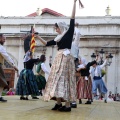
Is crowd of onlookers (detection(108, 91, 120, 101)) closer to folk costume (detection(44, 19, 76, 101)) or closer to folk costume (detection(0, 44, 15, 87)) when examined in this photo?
folk costume (detection(0, 44, 15, 87))

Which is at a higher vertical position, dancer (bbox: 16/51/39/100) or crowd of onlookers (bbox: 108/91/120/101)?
dancer (bbox: 16/51/39/100)

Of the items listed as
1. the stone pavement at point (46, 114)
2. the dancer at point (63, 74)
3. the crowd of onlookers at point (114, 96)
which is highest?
the dancer at point (63, 74)

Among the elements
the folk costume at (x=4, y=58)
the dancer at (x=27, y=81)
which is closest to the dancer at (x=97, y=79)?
the dancer at (x=27, y=81)

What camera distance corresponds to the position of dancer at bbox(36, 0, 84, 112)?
18.1ft

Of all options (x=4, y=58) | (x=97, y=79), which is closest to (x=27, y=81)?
(x=4, y=58)

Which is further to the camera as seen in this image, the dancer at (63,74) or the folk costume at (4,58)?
the folk costume at (4,58)

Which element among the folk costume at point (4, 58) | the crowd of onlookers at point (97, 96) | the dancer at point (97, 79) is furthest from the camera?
the crowd of onlookers at point (97, 96)

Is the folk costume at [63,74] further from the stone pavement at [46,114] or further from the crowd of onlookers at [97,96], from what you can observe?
the crowd of onlookers at [97,96]

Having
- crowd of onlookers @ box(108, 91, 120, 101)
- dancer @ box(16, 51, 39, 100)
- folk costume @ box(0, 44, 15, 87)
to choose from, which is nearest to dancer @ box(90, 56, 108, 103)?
dancer @ box(16, 51, 39, 100)

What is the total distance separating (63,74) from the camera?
18.5 feet

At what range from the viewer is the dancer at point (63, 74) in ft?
18.1

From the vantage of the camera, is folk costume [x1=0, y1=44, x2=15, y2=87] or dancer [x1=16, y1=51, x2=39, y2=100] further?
dancer [x1=16, y1=51, x2=39, y2=100]

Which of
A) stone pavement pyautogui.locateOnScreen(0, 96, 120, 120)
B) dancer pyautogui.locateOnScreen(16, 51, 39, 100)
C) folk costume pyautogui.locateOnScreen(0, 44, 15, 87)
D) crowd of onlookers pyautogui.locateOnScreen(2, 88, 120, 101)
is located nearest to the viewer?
stone pavement pyautogui.locateOnScreen(0, 96, 120, 120)

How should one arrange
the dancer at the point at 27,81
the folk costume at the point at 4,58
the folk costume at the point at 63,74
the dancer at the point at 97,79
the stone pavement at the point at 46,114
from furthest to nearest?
the dancer at the point at 97,79, the dancer at the point at 27,81, the folk costume at the point at 4,58, the folk costume at the point at 63,74, the stone pavement at the point at 46,114
